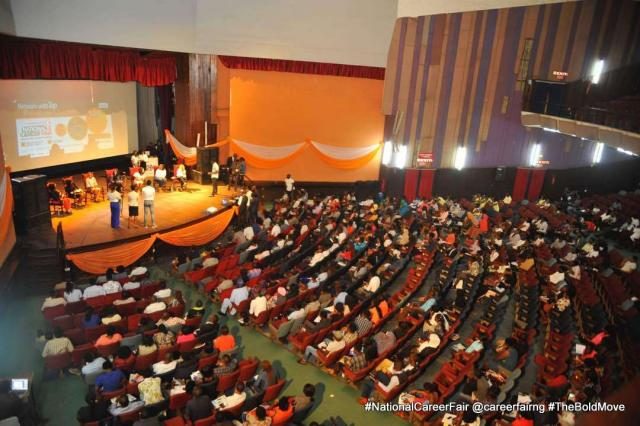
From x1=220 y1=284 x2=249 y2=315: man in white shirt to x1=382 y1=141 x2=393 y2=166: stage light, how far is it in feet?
38.2

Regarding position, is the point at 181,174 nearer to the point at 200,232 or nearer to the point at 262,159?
the point at 200,232

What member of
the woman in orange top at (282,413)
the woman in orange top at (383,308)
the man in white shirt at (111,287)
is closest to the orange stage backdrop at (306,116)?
the man in white shirt at (111,287)

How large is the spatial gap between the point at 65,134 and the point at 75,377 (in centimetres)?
1019

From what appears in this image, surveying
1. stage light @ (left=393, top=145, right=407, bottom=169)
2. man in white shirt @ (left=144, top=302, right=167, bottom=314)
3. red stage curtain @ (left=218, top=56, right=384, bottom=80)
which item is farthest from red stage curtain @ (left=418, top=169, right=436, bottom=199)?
man in white shirt @ (left=144, top=302, right=167, bottom=314)

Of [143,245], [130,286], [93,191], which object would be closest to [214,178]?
[93,191]

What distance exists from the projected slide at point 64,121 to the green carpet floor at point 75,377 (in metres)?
6.24

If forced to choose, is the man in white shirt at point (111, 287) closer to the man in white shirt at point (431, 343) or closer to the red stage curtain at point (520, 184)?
the man in white shirt at point (431, 343)

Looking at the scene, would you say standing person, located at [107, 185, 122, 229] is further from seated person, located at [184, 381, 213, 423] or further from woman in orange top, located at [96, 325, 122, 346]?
seated person, located at [184, 381, 213, 423]

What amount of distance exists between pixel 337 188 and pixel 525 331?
40.7 ft

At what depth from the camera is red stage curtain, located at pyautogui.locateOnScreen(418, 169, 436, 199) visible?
19516 millimetres

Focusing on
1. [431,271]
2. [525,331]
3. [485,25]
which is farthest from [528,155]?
[525,331]

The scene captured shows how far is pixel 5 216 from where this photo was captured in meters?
9.58

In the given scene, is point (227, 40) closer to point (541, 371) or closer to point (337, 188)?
point (337, 188)

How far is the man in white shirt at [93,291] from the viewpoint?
356 inches
